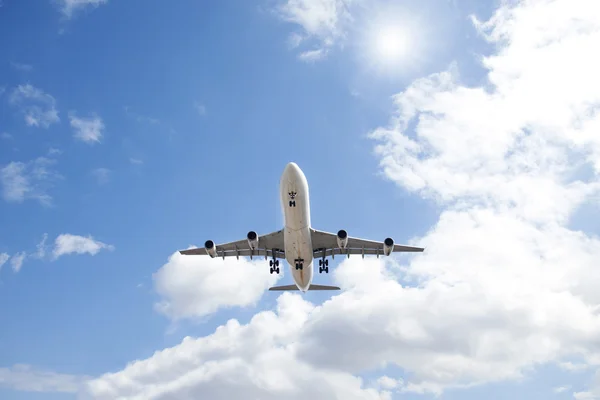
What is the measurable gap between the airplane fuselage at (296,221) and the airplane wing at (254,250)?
3.67 meters

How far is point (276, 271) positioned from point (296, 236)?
945 centimetres

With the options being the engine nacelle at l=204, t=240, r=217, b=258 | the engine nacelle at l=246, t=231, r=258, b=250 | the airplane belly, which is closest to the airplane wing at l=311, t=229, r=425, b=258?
the airplane belly

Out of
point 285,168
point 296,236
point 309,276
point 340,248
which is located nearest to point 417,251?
point 340,248

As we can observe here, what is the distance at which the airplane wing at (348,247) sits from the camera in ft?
164

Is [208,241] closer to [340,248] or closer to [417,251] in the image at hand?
[340,248]

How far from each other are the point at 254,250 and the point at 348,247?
28.3 ft

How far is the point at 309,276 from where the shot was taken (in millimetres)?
48906

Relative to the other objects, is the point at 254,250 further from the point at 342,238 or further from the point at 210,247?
the point at 342,238

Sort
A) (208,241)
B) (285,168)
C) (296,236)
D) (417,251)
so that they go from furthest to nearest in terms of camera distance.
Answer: (417,251) → (208,241) → (296,236) → (285,168)

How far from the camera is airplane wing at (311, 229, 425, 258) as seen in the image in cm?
4997

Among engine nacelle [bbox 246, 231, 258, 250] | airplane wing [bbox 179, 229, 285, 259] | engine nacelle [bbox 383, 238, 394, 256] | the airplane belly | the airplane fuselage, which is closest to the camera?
the airplane fuselage

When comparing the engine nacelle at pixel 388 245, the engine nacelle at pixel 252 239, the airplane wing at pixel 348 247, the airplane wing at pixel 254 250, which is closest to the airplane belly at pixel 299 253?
the airplane wing at pixel 348 247

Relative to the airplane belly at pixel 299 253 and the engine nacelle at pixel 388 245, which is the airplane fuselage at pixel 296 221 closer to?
the airplane belly at pixel 299 253

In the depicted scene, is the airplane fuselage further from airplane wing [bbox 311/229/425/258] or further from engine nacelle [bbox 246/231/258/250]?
engine nacelle [bbox 246/231/258/250]
